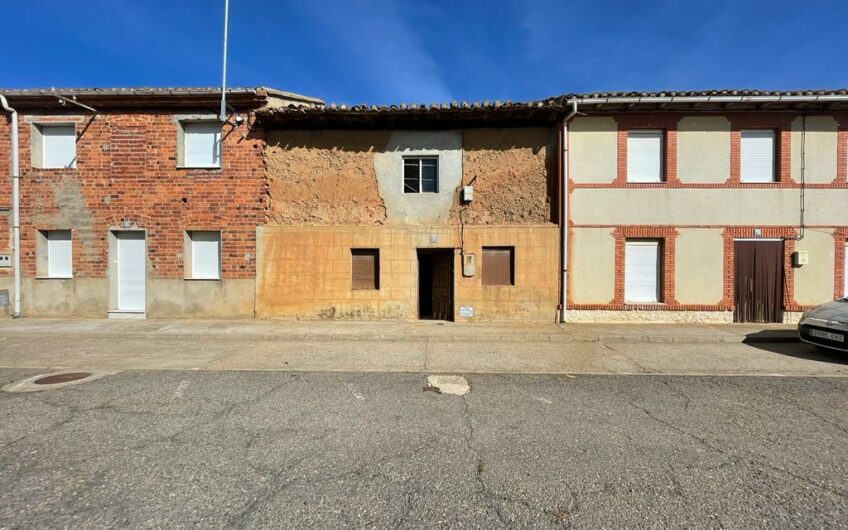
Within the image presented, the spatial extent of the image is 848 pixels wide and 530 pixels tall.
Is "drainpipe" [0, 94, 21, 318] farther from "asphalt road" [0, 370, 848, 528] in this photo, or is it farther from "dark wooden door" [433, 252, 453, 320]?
"dark wooden door" [433, 252, 453, 320]

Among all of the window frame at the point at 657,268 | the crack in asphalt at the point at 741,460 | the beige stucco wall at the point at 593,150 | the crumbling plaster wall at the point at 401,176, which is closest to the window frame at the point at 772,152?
the window frame at the point at 657,268

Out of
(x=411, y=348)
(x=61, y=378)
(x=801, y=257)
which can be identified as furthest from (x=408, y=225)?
(x=801, y=257)

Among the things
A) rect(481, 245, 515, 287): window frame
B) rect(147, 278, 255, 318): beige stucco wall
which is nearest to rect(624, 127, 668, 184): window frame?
rect(481, 245, 515, 287): window frame

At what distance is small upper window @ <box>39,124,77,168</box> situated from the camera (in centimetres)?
1001

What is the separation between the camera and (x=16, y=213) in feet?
31.9

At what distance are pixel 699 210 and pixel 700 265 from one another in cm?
142

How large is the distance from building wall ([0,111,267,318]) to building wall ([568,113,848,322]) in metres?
8.79

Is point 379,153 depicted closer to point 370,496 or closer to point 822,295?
point 370,496

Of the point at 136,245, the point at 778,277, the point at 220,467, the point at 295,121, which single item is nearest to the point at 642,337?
the point at 778,277

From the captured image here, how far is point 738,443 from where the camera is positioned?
3283 mm

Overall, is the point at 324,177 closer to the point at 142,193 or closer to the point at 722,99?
the point at 142,193

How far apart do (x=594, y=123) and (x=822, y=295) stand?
726 centimetres

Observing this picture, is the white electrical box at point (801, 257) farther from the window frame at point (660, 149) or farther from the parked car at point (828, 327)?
the window frame at point (660, 149)

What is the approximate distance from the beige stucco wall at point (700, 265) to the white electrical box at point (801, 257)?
1.77 metres
